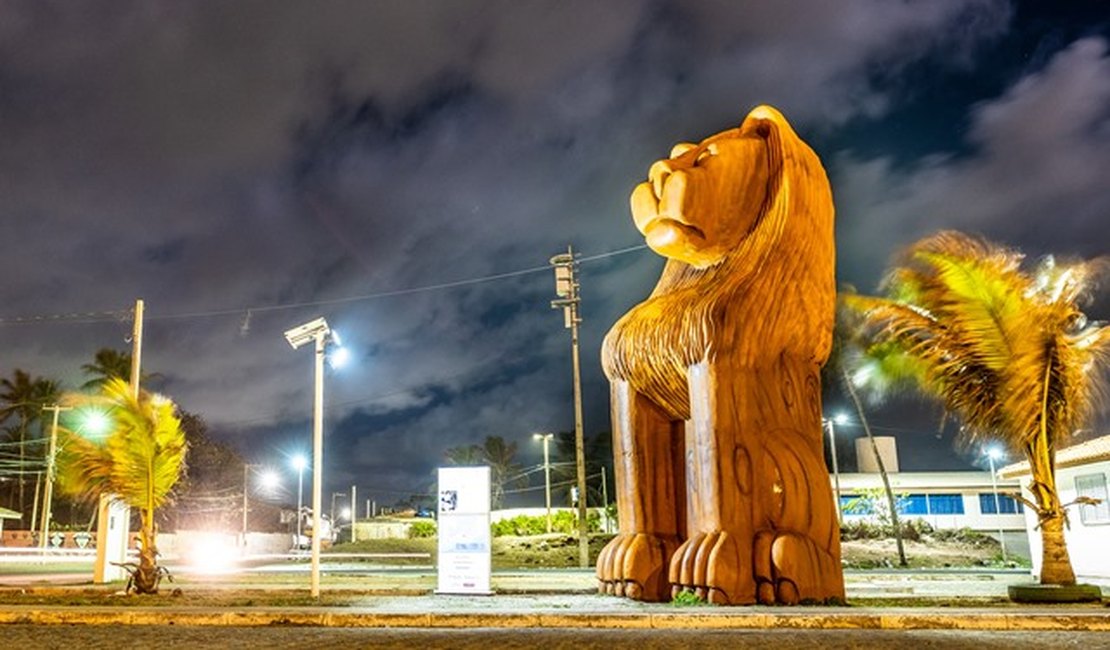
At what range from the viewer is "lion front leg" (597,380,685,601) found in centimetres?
1062

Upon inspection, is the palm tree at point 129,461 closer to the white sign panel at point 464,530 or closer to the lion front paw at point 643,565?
the white sign panel at point 464,530

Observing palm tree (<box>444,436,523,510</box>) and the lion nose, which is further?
palm tree (<box>444,436,523,510</box>)

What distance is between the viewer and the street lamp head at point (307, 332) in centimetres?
1473

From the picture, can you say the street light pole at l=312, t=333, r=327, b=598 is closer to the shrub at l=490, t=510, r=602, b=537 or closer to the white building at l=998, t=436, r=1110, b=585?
the white building at l=998, t=436, r=1110, b=585

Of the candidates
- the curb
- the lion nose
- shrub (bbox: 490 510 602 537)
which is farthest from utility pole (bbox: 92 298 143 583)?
shrub (bbox: 490 510 602 537)

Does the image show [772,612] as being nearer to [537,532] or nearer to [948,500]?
[537,532]

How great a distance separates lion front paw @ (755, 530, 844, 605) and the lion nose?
156 inches

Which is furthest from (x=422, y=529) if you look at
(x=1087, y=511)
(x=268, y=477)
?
(x=1087, y=511)

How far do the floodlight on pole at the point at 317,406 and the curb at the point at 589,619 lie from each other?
318 centimetres

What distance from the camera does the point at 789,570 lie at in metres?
9.45

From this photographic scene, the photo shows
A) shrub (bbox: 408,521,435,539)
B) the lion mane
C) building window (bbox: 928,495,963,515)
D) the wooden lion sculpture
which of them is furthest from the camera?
building window (bbox: 928,495,963,515)

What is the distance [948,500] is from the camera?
2125 inches

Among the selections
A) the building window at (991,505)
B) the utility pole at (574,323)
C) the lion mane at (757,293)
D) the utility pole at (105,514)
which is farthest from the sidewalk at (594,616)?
the building window at (991,505)

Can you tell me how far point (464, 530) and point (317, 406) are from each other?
2.89 metres
